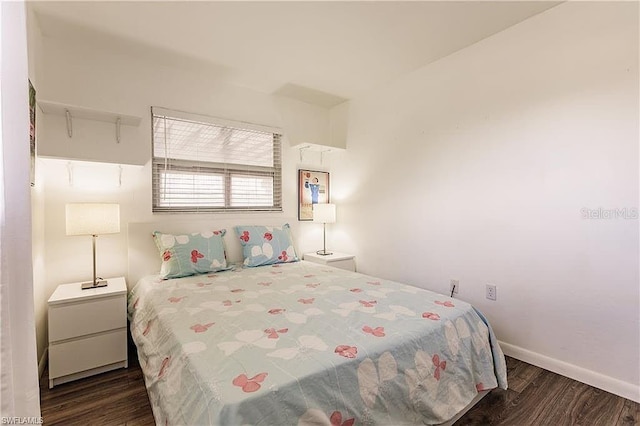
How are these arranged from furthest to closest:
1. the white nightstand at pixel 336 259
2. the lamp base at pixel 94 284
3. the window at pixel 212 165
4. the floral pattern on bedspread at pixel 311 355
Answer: the white nightstand at pixel 336 259 → the window at pixel 212 165 → the lamp base at pixel 94 284 → the floral pattern on bedspread at pixel 311 355

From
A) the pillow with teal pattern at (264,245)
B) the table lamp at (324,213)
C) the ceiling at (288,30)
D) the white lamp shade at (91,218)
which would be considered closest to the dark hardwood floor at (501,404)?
the white lamp shade at (91,218)

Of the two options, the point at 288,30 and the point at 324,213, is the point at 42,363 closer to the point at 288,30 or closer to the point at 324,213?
A: the point at 324,213

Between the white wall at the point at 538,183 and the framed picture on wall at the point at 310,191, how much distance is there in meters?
1.09

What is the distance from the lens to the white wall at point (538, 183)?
6.00 ft

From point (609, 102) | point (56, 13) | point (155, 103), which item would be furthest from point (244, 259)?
point (609, 102)

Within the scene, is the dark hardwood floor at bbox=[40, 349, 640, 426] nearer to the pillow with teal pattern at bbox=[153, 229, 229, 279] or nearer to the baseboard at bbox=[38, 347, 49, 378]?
the baseboard at bbox=[38, 347, 49, 378]

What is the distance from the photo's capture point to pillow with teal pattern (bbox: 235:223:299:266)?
113 inches

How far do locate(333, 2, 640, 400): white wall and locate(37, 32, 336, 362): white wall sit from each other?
2003 mm

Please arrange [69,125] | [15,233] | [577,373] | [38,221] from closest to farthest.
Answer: [15,233] < [577,373] < [38,221] < [69,125]

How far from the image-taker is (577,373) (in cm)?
197

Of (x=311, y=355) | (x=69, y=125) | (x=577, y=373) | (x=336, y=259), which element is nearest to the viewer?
(x=311, y=355)

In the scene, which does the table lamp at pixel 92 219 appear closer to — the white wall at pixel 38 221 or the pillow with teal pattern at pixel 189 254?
the white wall at pixel 38 221

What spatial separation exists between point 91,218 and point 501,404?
9.48ft

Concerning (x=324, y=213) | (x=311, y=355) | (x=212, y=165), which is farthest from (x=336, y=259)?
(x=311, y=355)
